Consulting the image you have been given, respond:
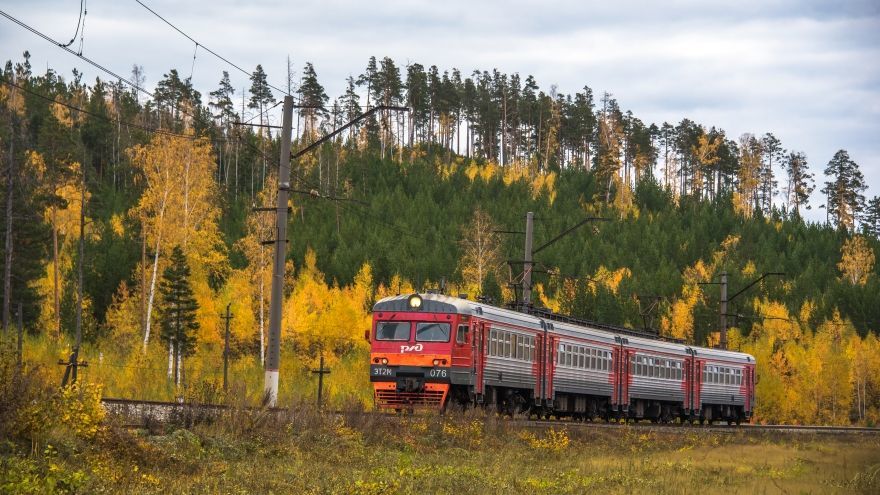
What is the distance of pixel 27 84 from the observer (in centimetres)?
13975

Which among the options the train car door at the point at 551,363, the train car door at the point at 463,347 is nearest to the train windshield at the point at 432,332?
the train car door at the point at 463,347

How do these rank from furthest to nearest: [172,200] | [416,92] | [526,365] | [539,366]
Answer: [416,92] → [172,200] → [539,366] → [526,365]

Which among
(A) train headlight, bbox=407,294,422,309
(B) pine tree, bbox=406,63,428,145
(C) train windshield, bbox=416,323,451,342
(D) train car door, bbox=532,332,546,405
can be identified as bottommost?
(D) train car door, bbox=532,332,546,405

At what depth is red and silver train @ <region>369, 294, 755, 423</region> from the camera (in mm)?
28938

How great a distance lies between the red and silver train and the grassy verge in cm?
306

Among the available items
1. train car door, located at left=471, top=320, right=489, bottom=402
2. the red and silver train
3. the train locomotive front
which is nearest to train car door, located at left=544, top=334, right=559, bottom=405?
the red and silver train

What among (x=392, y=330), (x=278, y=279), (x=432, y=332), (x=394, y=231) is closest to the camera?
(x=278, y=279)

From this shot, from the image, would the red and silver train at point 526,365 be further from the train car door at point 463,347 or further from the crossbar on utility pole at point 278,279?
the crossbar on utility pole at point 278,279

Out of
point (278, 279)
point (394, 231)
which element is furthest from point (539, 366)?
point (394, 231)

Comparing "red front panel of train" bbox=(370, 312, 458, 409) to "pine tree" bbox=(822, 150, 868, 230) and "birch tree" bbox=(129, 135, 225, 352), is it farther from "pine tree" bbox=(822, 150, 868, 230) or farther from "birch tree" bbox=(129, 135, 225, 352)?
"pine tree" bbox=(822, 150, 868, 230)

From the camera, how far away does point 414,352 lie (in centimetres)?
2919

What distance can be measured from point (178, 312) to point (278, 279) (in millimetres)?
38976

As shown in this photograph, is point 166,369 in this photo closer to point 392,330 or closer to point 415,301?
point 392,330

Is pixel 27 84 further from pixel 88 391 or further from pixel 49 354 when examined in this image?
pixel 88 391
